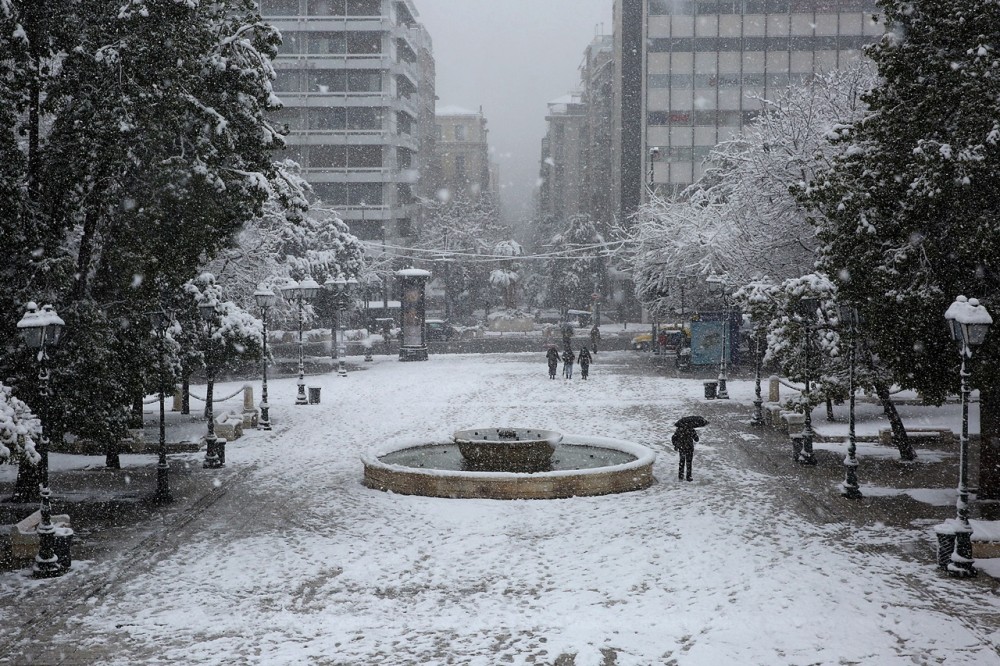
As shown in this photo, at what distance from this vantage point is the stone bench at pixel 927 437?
21.4 m

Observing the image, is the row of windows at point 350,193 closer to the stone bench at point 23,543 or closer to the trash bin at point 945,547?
the stone bench at point 23,543

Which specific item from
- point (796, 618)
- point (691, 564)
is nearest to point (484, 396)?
point (691, 564)

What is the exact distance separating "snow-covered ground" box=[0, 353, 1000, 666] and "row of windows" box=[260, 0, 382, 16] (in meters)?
66.0

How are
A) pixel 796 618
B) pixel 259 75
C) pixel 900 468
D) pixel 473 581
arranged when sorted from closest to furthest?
1. pixel 796 618
2. pixel 473 581
3. pixel 259 75
4. pixel 900 468

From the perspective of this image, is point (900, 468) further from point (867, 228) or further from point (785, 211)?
point (785, 211)

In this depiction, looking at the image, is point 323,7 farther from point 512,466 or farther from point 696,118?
point 512,466

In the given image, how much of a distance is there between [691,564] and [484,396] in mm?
18505

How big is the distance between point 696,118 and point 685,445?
5960 cm

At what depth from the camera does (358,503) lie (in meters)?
15.8

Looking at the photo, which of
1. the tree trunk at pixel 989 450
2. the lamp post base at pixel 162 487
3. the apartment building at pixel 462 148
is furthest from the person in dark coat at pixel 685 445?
the apartment building at pixel 462 148

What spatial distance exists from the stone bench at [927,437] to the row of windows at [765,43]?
56.2 metres

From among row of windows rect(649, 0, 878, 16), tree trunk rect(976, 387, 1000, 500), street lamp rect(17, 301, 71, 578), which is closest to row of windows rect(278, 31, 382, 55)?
row of windows rect(649, 0, 878, 16)

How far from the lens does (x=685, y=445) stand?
17328 millimetres

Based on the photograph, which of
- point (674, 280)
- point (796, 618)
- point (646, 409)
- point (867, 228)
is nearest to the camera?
point (796, 618)
